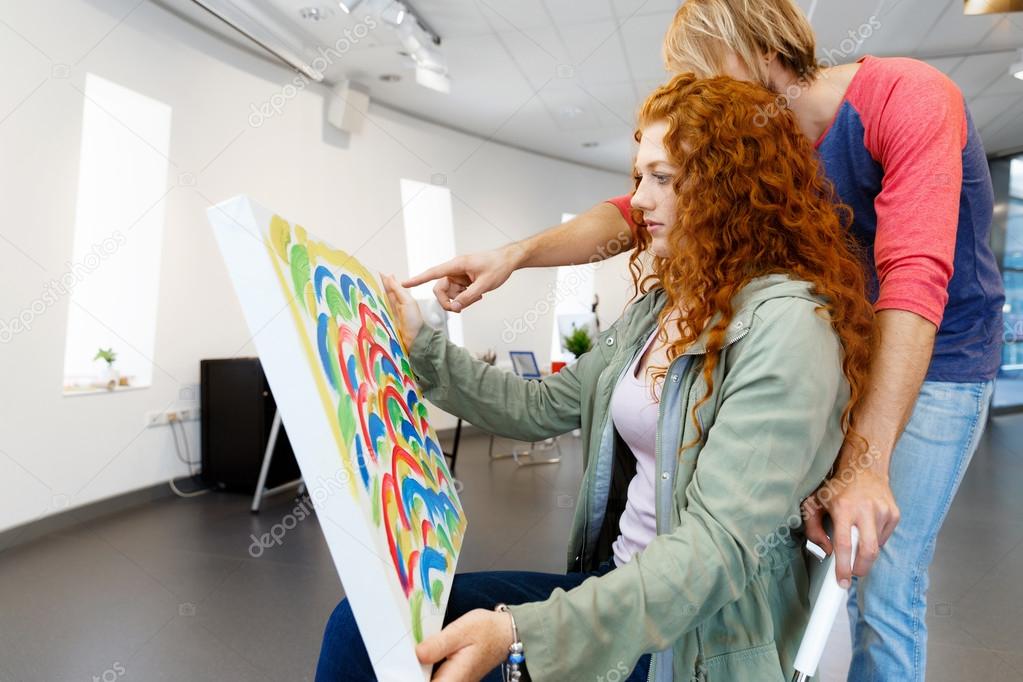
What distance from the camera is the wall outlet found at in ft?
15.2

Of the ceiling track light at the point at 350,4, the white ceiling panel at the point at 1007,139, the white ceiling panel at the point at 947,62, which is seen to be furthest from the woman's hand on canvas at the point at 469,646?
the white ceiling panel at the point at 1007,139

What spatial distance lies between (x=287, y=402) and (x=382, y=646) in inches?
8.9

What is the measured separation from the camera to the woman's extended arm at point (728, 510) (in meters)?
0.72

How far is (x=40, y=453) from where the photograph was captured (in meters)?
3.76

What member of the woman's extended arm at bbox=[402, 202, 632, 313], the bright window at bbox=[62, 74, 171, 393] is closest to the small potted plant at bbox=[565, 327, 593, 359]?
the bright window at bbox=[62, 74, 171, 393]

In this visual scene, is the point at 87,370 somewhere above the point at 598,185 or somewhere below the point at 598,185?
below

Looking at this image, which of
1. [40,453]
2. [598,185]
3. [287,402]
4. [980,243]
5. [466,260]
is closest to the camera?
[287,402]

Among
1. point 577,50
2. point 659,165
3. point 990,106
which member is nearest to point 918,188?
point 659,165

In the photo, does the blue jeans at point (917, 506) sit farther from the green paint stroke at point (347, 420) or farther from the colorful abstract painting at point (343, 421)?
the green paint stroke at point (347, 420)

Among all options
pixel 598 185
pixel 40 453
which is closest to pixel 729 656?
pixel 40 453

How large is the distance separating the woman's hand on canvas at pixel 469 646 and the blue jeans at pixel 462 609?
0.21m

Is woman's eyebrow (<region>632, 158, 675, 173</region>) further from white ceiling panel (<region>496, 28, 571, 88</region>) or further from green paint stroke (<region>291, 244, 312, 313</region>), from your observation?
white ceiling panel (<region>496, 28, 571, 88</region>)

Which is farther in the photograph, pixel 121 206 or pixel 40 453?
pixel 121 206

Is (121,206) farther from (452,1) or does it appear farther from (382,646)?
(382,646)
